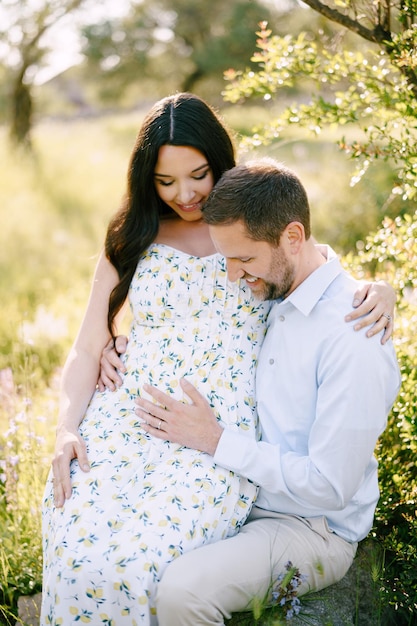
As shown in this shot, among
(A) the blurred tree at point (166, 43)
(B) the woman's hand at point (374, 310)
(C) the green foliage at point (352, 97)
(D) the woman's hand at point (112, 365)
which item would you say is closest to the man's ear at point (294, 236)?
(B) the woman's hand at point (374, 310)

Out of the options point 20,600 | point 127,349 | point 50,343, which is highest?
point 127,349

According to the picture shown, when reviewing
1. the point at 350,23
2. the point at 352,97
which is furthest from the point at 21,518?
the point at 350,23

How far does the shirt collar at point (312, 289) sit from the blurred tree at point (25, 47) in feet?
38.0

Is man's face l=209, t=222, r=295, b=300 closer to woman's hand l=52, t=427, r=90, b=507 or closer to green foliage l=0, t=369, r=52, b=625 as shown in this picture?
woman's hand l=52, t=427, r=90, b=507

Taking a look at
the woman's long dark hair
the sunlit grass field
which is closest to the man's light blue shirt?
the woman's long dark hair

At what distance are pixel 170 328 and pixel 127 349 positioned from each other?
0.80ft

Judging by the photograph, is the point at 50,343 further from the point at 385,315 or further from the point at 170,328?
the point at 385,315

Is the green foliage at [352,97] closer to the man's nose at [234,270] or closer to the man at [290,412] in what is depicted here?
the man at [290,412]

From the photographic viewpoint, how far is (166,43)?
68.4ft

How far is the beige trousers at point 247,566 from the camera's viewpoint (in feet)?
7.02

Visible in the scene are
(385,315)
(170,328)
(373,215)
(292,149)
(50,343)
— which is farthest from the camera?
(292,149)

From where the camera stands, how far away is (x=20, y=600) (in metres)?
2.98

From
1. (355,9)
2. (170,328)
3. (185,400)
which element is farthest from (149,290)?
(355,9)

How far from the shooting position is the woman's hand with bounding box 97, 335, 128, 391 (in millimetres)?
2904
